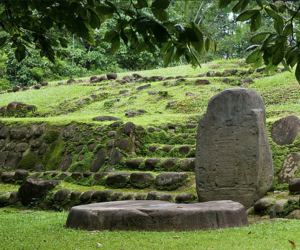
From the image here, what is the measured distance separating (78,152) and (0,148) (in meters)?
2.71

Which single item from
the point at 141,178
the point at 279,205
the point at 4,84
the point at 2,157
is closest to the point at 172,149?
the point at 141,178

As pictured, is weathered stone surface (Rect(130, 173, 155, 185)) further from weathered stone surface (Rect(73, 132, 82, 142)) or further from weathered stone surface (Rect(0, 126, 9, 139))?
weathered stone surface (Rect(0, 126, 9, 139))

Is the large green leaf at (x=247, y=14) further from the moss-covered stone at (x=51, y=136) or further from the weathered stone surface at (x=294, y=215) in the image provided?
the moss-covered stone at (x=51, y=136)

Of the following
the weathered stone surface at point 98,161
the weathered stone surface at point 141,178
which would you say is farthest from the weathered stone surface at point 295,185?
the weathered stone surface at point 98,161

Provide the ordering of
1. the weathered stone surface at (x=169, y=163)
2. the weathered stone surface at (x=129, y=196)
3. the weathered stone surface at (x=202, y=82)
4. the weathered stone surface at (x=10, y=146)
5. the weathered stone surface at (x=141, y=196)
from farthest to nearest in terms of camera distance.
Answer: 1. the weathered stone surface at (x=202, y=82)
2. the weathered stone surface at (x=10, y=146)
3. the weathered stone surface at (x=169, y=163)
4. the weathered stone surface at (x=129, y=196)
5. the weathered stone surface at (x=141, y=196)

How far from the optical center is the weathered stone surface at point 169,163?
6.97 metres

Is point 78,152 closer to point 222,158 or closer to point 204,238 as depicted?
point 222,158

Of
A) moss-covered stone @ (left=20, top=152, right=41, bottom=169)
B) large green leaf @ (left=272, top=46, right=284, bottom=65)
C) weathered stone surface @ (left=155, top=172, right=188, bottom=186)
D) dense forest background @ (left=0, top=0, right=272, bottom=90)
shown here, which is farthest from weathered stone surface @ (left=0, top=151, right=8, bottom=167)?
dense forest background @ (left=0, top=0, right=272, bottom=90)

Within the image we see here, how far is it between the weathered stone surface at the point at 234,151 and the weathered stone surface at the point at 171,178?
75 cm

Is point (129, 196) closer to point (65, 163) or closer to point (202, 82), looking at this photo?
point (65, 163)

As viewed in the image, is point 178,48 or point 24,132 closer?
point 178,48

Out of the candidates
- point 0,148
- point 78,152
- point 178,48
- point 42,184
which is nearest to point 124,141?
point 78,152

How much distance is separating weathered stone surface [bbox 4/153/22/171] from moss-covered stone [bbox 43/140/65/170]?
828mm

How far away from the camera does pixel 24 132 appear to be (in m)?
9.97
